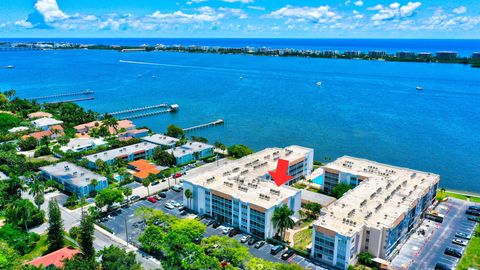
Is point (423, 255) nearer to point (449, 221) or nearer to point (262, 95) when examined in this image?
point (449, 221)

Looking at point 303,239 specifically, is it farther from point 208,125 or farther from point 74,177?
point 208,125

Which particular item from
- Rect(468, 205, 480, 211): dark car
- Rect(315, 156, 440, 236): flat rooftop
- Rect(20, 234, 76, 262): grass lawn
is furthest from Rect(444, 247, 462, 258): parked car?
Rect(20, 234, 76, 262): grass lawn

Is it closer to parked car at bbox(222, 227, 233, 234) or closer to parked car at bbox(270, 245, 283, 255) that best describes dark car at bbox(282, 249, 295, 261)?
parked car at bbox(270, 245, 283, 255)

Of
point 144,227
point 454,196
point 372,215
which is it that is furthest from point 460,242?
point 144,227

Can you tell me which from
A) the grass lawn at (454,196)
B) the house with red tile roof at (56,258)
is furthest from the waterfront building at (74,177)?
the grass lawn at (454,196)

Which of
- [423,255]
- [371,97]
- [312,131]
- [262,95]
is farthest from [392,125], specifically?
[423,255]
